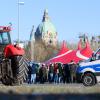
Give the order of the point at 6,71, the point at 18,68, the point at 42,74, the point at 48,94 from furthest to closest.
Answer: the point at 42,74
the point at 18,68
the point at 6,71
the point at 48,94

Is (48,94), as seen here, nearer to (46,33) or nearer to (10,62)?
(10,62)

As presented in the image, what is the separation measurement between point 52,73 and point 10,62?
39.1 ft

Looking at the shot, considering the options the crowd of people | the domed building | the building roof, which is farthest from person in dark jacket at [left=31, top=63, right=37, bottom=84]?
the building roof

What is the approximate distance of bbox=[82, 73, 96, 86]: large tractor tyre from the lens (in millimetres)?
24219

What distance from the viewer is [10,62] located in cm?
2208

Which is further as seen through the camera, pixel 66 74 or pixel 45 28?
pixel 45 28

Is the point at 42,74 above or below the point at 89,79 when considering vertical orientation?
below

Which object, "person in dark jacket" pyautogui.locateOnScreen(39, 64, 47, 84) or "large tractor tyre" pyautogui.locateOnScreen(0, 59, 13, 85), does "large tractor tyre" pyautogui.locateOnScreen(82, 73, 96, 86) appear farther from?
"person in dark jacket" pyautogui.locateOnScreen(39, 64, 47, 84)

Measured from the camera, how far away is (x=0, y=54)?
21.8 m

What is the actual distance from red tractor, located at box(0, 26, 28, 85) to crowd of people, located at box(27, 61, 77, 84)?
365 inches

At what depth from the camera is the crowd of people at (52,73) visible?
106ft

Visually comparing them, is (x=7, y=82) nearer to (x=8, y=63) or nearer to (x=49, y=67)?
(x=8, y=63)

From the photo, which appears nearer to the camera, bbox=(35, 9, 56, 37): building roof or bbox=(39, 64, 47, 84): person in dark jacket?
bbox=(39, 64, 47, 84): person in dark jacket

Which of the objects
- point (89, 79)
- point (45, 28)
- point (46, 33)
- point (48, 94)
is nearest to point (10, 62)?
point (89, 79)
